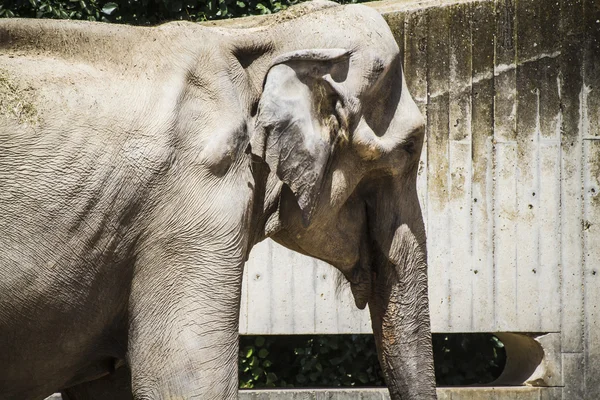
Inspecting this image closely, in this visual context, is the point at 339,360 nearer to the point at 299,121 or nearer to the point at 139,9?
the point at 139,9

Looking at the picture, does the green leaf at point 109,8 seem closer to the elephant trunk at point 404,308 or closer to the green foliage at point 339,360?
the green foliage at point 339,360

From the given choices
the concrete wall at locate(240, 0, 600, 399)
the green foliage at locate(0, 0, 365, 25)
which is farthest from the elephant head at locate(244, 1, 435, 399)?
the green foliage at locate(0, 0, 365, 25)

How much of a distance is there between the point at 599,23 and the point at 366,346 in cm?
253

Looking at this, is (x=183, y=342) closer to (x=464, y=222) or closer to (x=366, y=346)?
(x=464, y=222)

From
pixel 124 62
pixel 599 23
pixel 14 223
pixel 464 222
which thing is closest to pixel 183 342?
pixel 14 223

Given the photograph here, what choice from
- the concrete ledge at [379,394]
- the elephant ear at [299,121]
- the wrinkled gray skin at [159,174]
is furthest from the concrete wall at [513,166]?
the elephant ear at [299,121]

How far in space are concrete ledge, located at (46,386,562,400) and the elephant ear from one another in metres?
2.52

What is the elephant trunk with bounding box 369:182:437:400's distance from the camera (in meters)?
4.25

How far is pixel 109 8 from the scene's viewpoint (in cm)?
685

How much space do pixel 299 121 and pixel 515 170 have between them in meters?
2.86

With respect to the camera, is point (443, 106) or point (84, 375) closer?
point (84, 375)

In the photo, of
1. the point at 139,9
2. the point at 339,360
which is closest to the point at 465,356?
the point at 339,360

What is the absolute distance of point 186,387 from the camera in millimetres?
3459

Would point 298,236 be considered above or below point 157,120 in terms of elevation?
below
